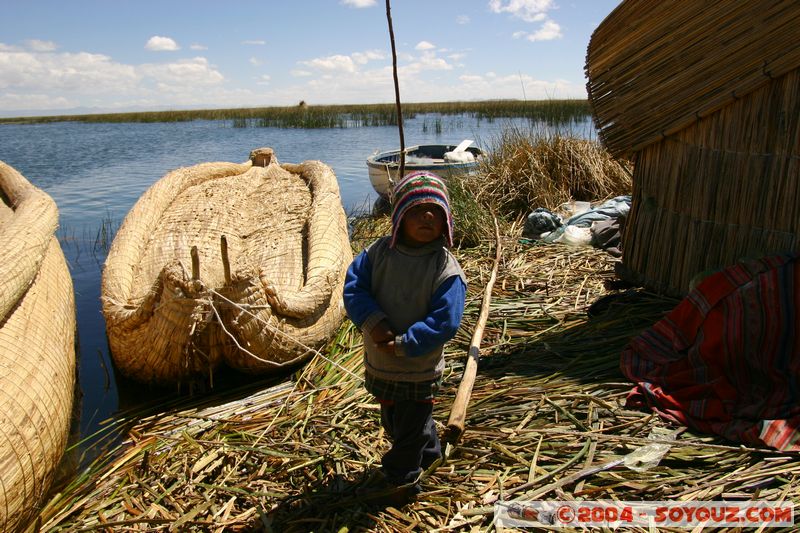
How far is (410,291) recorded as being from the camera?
206 cm

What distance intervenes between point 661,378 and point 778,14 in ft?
6.22

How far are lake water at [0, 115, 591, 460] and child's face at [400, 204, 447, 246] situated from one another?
2.81m

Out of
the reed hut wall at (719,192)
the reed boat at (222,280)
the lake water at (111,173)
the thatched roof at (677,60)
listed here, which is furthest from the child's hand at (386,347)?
the lake water at (111,173)

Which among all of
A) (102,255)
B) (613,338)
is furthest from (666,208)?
(102,255)

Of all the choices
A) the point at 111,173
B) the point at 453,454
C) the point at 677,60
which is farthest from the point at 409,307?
the point at 111,173

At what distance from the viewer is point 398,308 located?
208 centimetres

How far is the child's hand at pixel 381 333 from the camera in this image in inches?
78.7

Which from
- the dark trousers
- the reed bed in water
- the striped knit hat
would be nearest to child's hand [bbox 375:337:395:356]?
the dark trousers

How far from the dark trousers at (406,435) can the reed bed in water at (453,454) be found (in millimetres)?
129

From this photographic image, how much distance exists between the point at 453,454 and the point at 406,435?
1.40 ft

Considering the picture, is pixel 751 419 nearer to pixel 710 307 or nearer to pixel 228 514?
pixel 710 307

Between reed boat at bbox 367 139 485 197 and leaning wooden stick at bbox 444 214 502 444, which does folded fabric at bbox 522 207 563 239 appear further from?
leaning wooden stick at bbox 444 214 502 444

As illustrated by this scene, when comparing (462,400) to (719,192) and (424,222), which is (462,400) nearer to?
(424,222)

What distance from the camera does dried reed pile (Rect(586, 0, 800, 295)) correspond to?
2945mm
